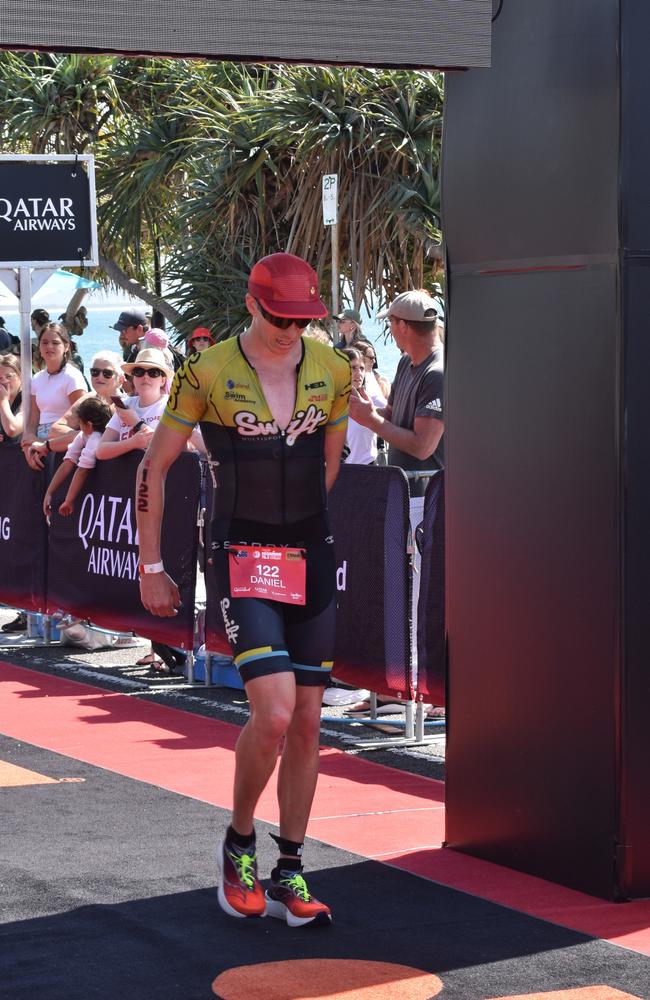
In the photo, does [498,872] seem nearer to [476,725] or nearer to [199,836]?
[476,725]

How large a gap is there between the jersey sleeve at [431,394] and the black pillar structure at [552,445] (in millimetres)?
2079

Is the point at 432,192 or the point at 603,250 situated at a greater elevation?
the point at 432,192

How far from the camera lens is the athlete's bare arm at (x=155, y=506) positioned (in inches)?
202

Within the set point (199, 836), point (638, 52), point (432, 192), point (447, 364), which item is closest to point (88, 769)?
point (199, 836)

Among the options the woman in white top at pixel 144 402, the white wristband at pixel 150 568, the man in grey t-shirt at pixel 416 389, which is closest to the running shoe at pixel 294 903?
the white wristband at pixel 150 568

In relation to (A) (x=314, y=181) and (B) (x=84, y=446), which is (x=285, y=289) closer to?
(B) (x=84, y=446)

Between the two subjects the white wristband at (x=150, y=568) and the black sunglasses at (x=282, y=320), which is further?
the white wristband at (x=150, y=568)

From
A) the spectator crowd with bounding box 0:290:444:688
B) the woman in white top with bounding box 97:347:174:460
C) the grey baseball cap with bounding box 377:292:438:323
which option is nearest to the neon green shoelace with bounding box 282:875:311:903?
the spectator crowd with bounding box 0:290:444:688

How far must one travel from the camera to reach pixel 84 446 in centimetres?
1052

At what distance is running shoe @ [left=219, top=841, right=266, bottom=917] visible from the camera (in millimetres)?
5020

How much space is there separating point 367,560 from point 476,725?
233cm

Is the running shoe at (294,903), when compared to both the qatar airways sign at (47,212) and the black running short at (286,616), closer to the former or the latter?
the black running short at (286,616)

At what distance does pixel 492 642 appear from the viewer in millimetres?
5629

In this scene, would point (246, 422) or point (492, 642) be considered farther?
point (492, 642)
